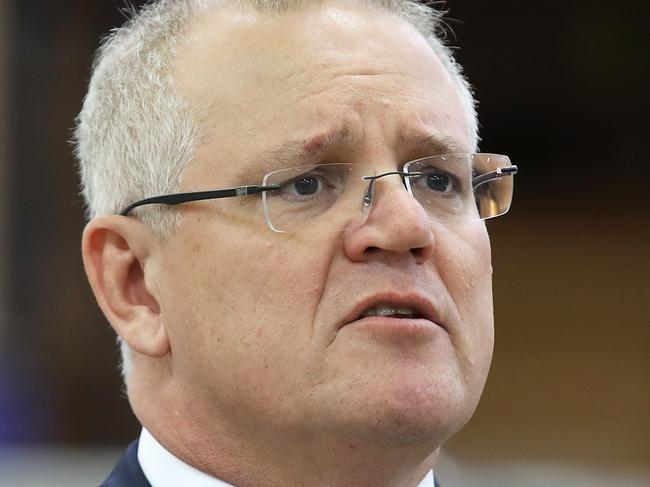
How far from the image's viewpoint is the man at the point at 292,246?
2.21 m

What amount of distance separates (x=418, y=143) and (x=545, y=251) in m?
4.97

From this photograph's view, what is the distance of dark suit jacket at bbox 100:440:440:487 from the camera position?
2.51m

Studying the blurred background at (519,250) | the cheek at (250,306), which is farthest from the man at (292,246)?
the blurred background at (519,250)

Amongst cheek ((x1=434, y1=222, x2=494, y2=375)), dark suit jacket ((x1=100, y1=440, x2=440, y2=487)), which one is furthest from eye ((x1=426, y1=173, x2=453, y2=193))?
dark suit jacket ((x1=100, y1=440, x2=440, y2=487))

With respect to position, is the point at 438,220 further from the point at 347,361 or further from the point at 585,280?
the point at 585,280

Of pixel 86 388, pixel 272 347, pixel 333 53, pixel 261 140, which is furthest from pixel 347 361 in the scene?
pixel 86 388

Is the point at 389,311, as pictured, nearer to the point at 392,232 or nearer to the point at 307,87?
the point at 392,232

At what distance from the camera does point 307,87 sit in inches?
93.4

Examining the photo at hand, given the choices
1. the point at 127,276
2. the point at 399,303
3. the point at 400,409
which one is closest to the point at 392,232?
the point at 399,303

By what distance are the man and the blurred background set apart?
385cm

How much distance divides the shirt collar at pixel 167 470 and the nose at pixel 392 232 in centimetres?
63

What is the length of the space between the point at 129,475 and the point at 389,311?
2.68 ft

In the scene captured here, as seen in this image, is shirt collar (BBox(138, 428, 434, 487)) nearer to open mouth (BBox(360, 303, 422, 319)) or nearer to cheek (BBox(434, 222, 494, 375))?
cheek (BBox(434, 222, 494, 375))

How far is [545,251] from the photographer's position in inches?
284
